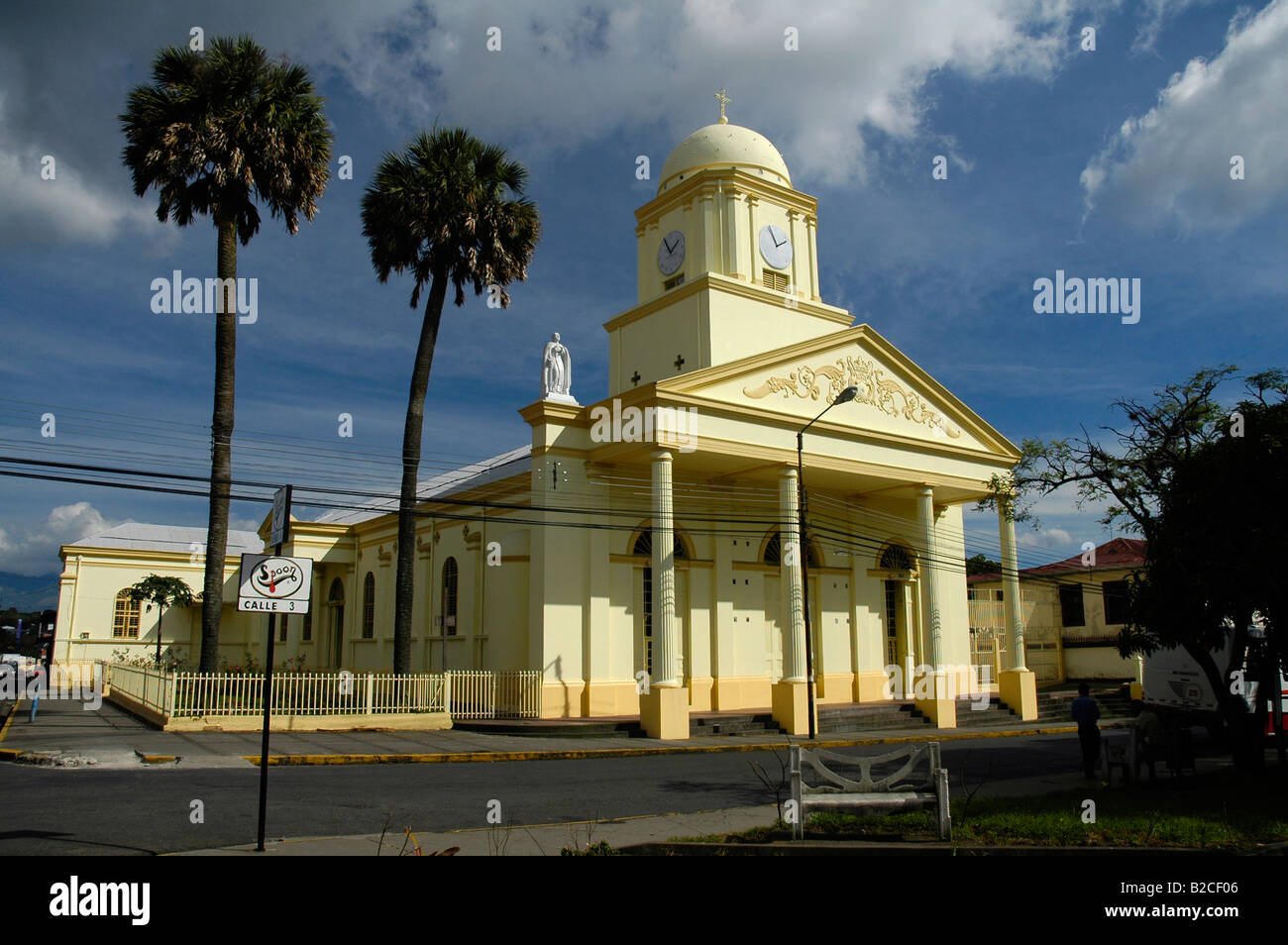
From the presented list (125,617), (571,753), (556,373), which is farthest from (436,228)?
(125,617)

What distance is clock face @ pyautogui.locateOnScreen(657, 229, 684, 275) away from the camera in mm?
29016

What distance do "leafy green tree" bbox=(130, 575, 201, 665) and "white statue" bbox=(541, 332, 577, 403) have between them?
838 inches

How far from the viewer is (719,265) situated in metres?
28.0

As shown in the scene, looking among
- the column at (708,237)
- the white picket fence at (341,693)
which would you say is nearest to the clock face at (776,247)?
the column at (708,237)

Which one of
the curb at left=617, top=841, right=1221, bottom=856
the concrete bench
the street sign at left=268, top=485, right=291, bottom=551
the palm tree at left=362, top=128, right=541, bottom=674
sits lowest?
the curb at left=617, top=841, right=1221, bottom=856

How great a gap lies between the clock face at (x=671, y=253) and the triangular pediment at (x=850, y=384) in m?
5.86

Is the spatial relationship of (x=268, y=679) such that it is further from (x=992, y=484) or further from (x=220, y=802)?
(x=992, y=484)

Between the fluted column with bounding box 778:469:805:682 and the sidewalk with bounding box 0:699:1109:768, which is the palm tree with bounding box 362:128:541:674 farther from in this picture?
the fluted column with bounding box 778:469:805:682

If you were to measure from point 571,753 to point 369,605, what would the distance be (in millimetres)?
18634

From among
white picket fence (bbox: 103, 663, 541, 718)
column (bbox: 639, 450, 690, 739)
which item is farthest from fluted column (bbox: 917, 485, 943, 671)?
white picket fence (bbox: 103, 663, 541, 718)

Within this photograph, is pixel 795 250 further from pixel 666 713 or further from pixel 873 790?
pixel 873 790

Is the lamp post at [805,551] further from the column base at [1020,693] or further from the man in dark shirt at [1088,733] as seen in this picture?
the column base at [1020,693]
